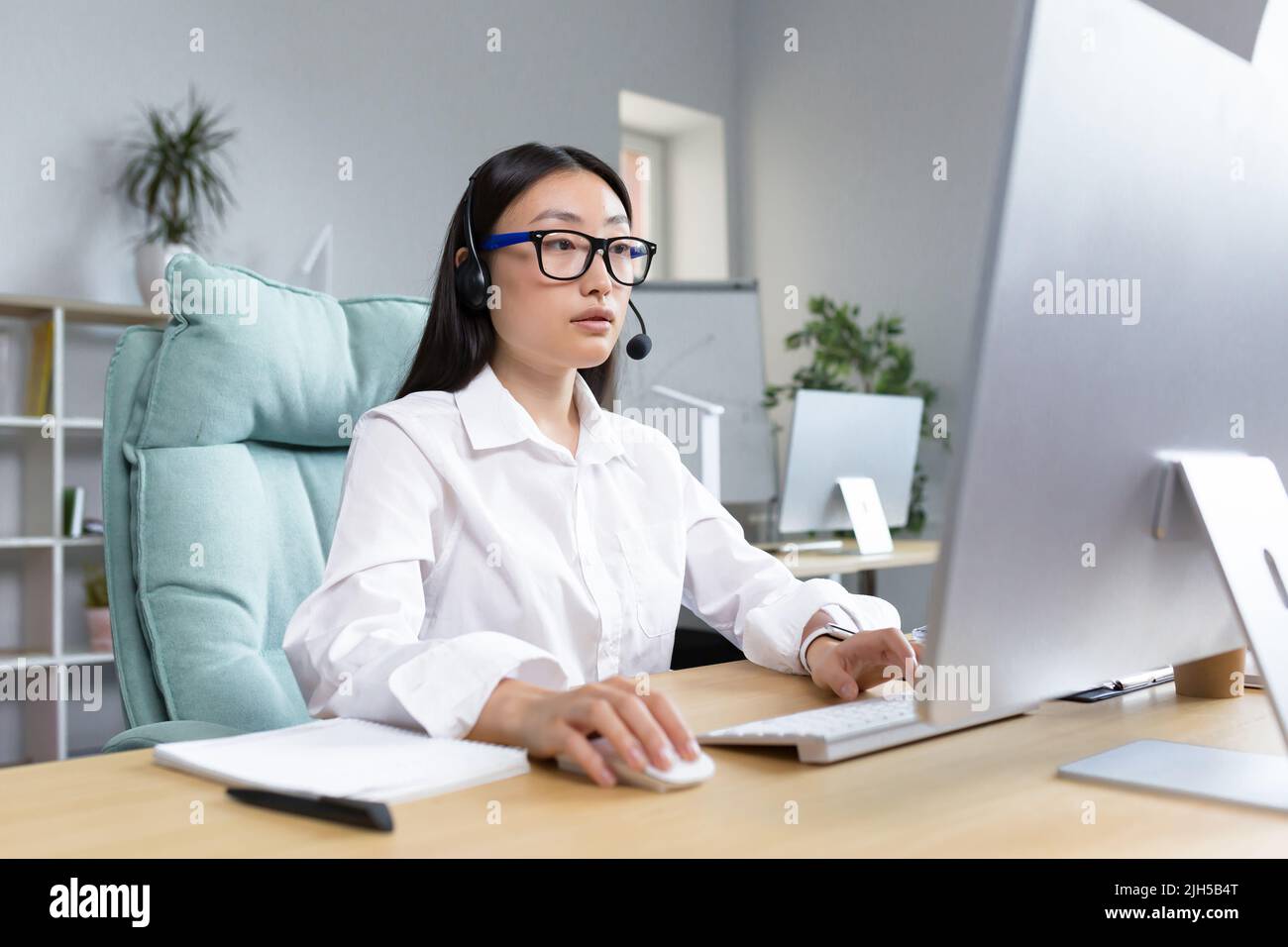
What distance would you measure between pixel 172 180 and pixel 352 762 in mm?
3129

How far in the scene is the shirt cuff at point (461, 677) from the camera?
777mm

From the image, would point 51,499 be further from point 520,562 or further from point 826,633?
point 826,633

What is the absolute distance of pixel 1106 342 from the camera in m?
0.61

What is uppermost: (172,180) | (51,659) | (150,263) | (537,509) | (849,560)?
(172,180)

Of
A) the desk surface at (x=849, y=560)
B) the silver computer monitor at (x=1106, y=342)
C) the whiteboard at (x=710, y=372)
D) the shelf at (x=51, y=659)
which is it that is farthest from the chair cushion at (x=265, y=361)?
the shelf at (x=51, y=659)

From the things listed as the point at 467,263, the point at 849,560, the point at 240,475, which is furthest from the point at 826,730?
the point at 849,560

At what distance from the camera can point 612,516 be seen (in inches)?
50.8

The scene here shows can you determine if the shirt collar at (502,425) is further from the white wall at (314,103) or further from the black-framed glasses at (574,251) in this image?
the white wall at (314,103)

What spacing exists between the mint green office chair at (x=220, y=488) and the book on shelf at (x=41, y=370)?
6.81ft

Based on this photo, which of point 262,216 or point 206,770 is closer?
point 206,770

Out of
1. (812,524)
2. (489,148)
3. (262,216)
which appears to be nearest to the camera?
(812,524)
